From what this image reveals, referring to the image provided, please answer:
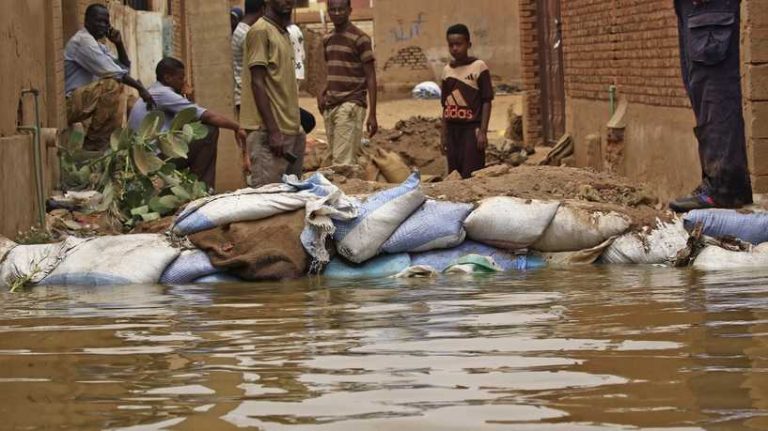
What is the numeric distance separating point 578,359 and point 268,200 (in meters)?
3.24

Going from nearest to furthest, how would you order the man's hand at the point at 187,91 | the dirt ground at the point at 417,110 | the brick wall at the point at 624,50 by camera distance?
the man's hand at the point at 187,91 < the brick wall at the point at 624,50 < the dirt ground at the point at 417,110

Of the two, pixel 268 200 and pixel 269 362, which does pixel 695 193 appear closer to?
pixel 268 200

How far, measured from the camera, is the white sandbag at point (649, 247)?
7418 millimetres

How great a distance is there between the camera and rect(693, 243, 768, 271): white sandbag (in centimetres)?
700

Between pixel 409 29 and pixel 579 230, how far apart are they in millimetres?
22784

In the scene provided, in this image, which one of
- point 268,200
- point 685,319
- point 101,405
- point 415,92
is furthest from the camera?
point 415,92

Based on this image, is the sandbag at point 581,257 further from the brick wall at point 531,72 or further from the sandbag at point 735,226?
the brick wall at point 531,72

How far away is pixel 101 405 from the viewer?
13.0ft

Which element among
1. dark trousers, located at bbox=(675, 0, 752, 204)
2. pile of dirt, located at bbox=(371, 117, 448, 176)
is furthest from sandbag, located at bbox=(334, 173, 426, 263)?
pile of dirt, located at bbox=(371, 117, 448, 176)

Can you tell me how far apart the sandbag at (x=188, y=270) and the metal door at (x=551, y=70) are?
953 centimetres

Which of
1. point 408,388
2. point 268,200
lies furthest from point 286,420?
point 268,200

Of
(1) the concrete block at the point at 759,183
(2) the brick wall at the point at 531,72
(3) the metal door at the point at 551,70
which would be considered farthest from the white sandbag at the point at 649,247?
(2) the brick wall at the point at 531,72

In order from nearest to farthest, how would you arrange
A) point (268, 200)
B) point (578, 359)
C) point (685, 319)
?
point (578, 359), point (685, 319), point (268, 200)

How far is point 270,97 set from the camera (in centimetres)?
932
